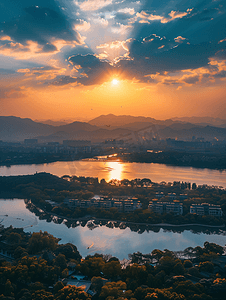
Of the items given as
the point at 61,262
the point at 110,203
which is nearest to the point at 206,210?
the point at 110,203

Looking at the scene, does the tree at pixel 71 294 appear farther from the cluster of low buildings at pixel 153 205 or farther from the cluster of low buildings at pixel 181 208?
the cluster of low buildings at pixel 181 208

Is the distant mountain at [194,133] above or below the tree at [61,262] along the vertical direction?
above

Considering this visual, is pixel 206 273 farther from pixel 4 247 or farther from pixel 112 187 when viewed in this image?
pixel 112 187

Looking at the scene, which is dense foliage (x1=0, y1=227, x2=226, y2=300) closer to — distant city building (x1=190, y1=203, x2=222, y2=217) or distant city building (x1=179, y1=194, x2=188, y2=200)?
distant city building (x1=190, y1=203, x2=222, y2=217)

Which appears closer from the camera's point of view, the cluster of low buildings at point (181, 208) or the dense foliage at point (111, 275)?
the dense foliage at point (111, 275)

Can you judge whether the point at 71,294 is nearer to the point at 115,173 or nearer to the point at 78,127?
the point at 115,173

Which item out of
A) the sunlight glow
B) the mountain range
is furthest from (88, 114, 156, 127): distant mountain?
the sunlight glow

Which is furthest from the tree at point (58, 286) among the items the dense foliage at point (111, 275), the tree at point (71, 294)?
the tree at point (71, 294)
